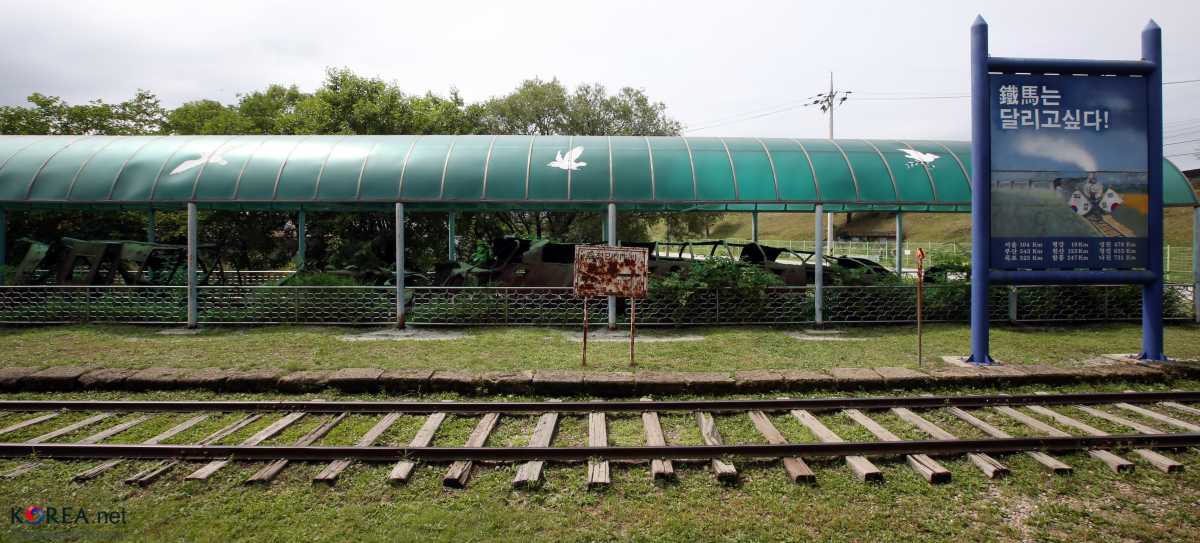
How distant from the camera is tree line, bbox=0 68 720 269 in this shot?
17.7 metres

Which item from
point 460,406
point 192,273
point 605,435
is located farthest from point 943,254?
point 192,273

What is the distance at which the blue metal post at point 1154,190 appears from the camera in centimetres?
845

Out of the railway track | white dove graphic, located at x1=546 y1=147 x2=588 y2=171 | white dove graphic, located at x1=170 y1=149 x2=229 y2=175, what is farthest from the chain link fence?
white dove graphic, located at x1=170 y1=149 x2=229 y2=175

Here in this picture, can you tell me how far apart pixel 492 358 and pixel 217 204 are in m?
7.78

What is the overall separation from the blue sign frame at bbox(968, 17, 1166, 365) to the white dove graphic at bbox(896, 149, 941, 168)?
14.8 ft

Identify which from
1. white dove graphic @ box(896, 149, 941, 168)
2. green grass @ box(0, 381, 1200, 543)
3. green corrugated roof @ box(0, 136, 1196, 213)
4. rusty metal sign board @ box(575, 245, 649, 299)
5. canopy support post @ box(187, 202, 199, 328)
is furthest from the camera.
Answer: white dove graphic @ box(896, 149, 941, 168)

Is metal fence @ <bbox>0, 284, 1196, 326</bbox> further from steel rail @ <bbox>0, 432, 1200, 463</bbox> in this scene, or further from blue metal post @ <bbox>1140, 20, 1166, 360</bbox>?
steel rail @ <bbox>0, 432, 1200, 463</bbox>

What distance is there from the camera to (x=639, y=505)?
4121mm

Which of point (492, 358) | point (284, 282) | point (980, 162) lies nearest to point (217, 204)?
point (284, 282)

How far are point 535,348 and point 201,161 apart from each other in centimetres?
829

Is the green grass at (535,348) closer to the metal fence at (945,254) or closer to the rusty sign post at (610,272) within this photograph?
the rusty sign post at (610,272)

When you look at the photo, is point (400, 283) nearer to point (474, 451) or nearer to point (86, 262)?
point (474, 451)

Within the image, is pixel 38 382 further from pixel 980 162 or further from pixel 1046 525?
pixel 980 162

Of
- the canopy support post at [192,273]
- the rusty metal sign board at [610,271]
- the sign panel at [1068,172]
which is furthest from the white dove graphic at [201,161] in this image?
the sign panel at [1068,172]
